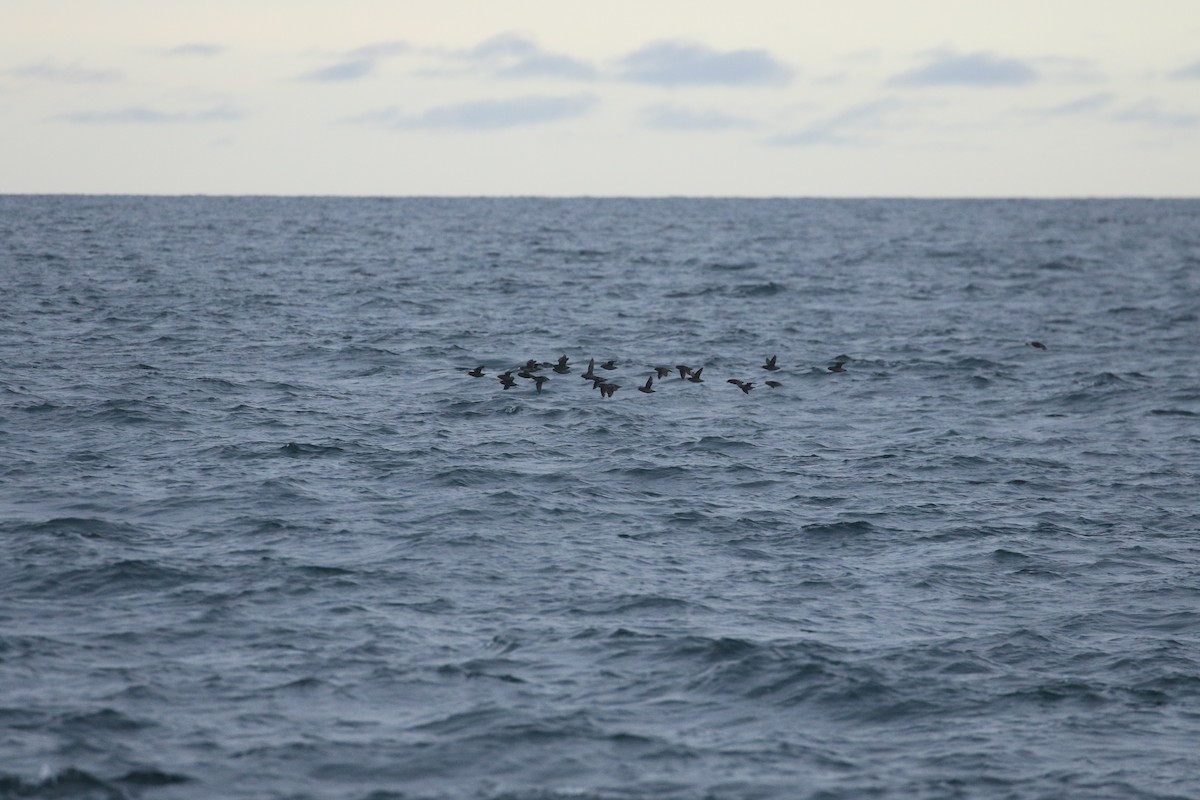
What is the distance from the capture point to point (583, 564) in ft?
70.2

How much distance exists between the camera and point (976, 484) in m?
27.8

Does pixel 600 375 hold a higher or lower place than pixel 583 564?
higher

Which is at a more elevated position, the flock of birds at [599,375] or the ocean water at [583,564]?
the flock of birds at [599,375]

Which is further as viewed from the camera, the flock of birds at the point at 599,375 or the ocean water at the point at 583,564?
the flock of birds at the point at 599,375

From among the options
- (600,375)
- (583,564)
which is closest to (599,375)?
Answer: (600,375)

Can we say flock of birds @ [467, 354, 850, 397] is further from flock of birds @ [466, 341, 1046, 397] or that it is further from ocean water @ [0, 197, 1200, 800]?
ocean water @ [0, 197, 1200, 800]

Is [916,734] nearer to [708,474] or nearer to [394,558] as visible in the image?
[394,558]

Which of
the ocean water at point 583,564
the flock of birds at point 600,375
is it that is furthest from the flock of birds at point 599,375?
the ocean water at point 583,564

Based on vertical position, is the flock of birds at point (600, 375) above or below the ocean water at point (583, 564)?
above

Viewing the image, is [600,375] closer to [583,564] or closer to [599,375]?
[599,375]

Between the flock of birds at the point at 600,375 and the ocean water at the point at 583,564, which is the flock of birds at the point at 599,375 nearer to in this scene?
the flock of birds at the point at 600,375

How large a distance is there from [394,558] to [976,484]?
1250 centimetres

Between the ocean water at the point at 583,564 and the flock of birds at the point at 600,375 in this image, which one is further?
the flock of birds at the point at 600,375

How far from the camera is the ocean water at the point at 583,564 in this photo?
14906 mm
